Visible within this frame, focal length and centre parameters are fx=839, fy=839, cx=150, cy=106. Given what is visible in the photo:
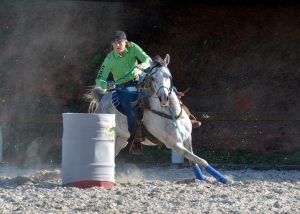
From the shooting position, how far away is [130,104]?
→ 1323 centimetres

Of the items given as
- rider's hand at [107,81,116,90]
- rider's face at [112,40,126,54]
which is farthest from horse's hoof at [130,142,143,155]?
rider's face at [112,40,126,54]

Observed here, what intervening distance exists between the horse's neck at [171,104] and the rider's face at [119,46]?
38.2 inches

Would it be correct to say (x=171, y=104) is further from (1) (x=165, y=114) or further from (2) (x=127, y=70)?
(2) (x=127, y=70)

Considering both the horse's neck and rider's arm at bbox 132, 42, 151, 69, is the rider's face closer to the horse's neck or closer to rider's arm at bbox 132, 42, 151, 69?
rider's arm at bbox 132, 42, 151, 69

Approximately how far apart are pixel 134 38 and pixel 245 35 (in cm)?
338

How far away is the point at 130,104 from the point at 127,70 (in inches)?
26.8

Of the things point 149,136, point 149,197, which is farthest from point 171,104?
point 149,197

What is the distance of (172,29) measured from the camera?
25156 mm

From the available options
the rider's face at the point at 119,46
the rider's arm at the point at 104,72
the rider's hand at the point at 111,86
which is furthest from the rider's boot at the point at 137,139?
the rider's face at the point at 119,46

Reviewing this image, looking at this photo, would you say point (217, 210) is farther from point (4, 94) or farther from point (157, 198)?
point (4, 94)

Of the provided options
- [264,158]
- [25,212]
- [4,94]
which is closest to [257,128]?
[264,158]

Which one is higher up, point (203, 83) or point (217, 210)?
point (203, 83)

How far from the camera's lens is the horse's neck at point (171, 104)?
12664 mm

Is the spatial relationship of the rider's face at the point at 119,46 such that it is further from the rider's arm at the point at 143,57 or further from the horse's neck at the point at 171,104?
the horse's neck at the point at 171,104
